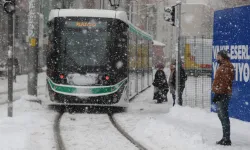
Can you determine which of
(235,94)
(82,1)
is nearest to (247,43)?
(235,94)

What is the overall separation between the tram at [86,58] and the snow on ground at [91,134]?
919 millimetres

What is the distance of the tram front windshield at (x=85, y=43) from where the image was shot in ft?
51.2

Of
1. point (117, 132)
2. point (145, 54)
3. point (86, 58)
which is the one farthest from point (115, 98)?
point (145, 54)

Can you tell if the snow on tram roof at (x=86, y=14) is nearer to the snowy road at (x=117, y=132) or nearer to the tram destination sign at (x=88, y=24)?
the tram destination sign at (x=88, y=24)

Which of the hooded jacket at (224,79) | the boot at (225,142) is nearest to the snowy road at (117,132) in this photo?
the boot at (225,142)

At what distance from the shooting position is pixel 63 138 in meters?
A: 10.5

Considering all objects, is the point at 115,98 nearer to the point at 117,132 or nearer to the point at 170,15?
the point at 170,15

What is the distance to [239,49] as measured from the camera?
1347 centimetres

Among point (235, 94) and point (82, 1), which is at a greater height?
point (82, 1)

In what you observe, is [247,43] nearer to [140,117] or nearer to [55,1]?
[140,117]

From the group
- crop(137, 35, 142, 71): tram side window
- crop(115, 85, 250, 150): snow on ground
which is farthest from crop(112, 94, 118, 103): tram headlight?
crop(137, 35, 142, 71): tram side window

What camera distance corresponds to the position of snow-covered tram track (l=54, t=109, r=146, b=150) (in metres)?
9.80

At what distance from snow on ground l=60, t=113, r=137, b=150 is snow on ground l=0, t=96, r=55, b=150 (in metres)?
0.36

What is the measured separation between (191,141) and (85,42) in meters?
6.60
